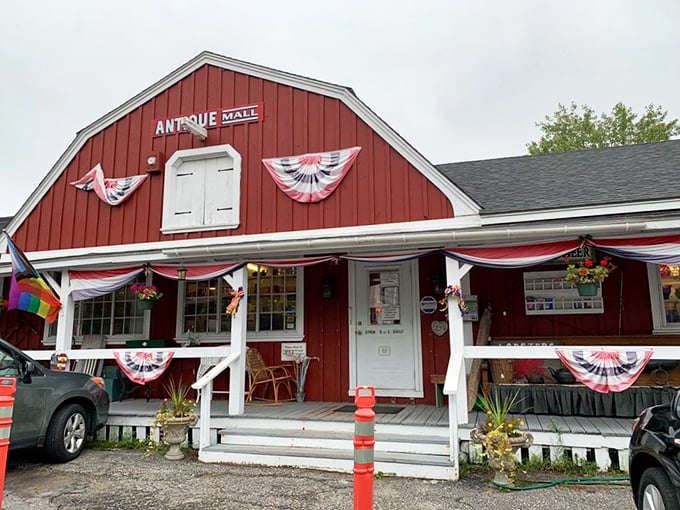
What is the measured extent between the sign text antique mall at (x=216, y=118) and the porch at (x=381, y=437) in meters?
4.48

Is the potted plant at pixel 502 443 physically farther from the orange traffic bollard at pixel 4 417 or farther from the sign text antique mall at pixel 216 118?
the sign text antique mall at pixel 216 118

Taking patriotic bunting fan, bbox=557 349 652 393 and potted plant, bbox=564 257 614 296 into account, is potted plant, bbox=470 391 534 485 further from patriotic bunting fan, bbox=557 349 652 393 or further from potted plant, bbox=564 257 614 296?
potted plant, bbox=564 257 614 296

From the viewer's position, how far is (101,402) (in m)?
6.26

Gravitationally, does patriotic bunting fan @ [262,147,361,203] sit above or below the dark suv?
above

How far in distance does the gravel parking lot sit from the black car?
1.12 meters

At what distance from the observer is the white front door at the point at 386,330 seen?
7488 mm

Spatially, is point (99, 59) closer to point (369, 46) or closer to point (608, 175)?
point (369, 46)

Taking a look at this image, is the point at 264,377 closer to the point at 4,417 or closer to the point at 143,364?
the point at 143,364

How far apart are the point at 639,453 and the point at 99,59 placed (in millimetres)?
18630

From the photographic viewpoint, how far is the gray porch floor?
210 inches

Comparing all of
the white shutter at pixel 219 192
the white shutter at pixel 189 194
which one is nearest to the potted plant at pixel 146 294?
the white shutter at pixel 189 194

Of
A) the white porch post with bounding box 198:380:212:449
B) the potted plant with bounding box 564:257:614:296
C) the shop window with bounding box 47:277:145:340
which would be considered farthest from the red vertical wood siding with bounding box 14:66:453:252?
the white porch post with bounding box 198:380:212:449

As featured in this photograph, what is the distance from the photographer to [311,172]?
7352mm

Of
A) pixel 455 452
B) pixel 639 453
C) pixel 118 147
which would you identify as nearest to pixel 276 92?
pixel 118 147
